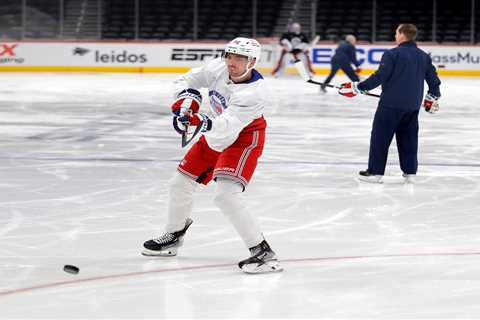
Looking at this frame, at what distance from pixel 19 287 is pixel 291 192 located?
3.53m

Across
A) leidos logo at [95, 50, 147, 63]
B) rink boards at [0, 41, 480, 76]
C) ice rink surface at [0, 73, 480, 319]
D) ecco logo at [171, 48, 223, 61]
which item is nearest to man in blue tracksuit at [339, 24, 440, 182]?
ice rink surface at [0, 73, 480, 319]

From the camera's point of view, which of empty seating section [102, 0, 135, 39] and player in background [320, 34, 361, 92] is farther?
empty seating section [102, 0, 135, 39]

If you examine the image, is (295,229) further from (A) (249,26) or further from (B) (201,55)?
(A) (249,26)

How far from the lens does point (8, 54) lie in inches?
1008

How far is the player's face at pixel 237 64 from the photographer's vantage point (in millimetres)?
5262

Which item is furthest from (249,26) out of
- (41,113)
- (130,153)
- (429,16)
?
(130,153)

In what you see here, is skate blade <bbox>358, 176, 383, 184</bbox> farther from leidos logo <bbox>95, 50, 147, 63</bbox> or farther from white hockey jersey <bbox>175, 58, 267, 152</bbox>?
leidos logo <bbox>95, 50, 147, 63</bbox>

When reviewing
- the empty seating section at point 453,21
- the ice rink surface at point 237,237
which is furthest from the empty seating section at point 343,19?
the ice rink surface at point 237,237

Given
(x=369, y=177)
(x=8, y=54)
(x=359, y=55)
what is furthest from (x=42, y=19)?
(x=369, y=177)

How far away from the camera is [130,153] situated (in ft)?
34.4

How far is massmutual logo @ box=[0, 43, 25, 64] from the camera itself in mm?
25578

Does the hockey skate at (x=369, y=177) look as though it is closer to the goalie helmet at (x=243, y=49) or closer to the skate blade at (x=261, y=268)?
the skate blade at (x=261, y=268)

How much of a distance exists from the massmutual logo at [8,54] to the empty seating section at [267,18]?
1.82m

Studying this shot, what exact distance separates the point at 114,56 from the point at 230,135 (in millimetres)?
21318
